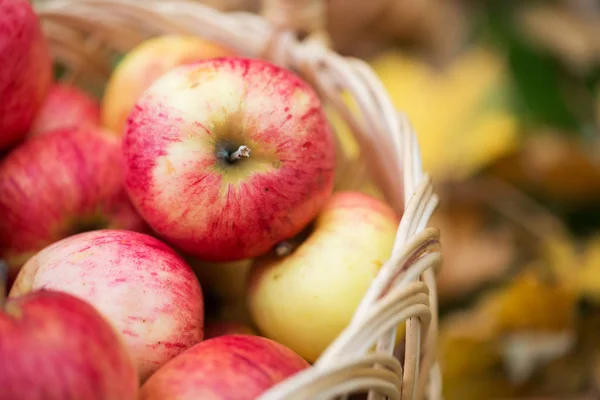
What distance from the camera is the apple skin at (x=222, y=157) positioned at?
539mm

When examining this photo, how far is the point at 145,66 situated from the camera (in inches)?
28.5

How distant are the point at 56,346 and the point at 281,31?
528mm

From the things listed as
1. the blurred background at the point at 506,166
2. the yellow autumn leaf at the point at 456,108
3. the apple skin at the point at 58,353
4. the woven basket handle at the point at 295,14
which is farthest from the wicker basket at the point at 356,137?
the yellow autumn leaf at the point at 456,108

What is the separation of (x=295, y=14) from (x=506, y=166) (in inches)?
25.7

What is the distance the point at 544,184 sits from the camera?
4.16 ft

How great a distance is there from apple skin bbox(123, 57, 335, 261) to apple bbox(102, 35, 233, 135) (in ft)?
0.50

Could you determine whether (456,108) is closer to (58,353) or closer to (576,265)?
(576,265)

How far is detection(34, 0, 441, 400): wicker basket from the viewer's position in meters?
0.40

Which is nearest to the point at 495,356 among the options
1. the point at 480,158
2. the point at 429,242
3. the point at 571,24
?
the point at 480,158

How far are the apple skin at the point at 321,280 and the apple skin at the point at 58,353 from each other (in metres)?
0.19

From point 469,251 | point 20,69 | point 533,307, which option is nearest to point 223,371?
point 20,69

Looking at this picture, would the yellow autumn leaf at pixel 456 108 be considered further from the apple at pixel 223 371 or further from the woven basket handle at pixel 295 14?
the apple at pixel 223 371

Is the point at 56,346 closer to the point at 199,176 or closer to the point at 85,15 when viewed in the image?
the point at 199,176

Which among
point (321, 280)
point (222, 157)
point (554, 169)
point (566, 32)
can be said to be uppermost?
point (222, 157)
